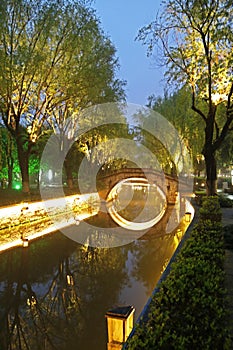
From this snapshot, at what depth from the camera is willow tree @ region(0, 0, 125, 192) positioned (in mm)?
14078

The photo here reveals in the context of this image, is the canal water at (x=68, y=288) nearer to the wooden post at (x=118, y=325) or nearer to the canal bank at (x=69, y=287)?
the canal bank at (x=69, y=287)

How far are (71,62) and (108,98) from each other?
5.29 metres

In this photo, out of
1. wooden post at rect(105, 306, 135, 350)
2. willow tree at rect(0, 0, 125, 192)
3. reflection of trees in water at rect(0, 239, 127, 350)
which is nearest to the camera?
wooden post at rect(105, 306, 135, 350)

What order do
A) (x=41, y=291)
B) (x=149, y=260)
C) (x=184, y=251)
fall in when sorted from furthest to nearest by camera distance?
(x=149, y=260), (x=41, y=291), (x=184, y=251)

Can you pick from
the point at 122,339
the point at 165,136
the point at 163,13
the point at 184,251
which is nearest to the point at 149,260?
the point at 184,251

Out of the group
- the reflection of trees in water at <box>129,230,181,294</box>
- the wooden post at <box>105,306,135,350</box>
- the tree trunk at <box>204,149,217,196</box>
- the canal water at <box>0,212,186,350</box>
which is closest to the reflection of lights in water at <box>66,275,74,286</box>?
the canal water at <box>0,212,186,350</box>

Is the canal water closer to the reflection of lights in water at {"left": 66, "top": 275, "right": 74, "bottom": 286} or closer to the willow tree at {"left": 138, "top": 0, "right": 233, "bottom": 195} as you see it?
the reflection of lights in water at {"left": 66, "top": 275, "right": 74, "bottom": 286}

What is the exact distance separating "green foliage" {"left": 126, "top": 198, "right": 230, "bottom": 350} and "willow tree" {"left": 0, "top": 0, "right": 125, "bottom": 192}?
12209 mm

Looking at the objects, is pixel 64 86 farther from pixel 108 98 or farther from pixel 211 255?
pixel 211 255

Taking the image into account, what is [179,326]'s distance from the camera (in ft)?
9.07

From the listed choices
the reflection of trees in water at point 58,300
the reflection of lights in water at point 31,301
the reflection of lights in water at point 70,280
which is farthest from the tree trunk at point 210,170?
the reflection of lights in water at point 31,301

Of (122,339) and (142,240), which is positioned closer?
(122,339)

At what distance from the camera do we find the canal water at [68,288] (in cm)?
594

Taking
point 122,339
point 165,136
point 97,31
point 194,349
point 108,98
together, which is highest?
point 97,31
